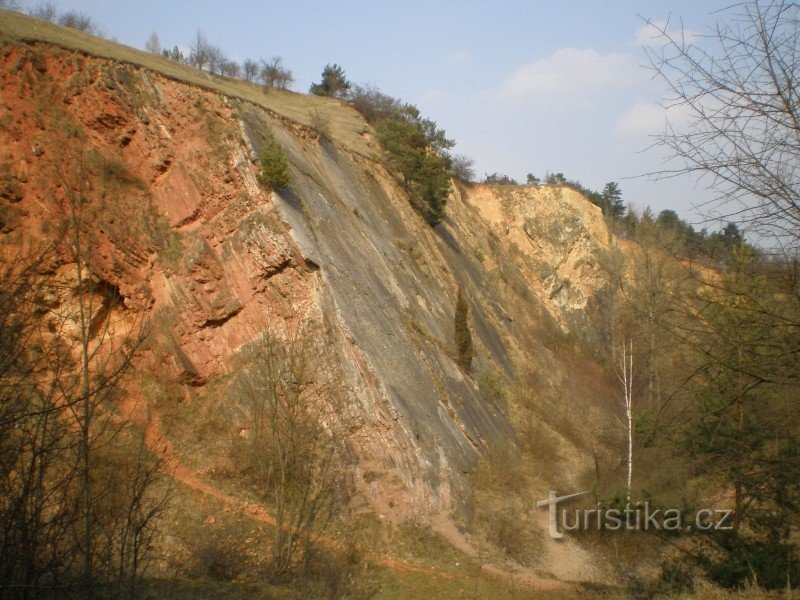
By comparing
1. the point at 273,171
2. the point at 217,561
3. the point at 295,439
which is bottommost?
the point at 217,561

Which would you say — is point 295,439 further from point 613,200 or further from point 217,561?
point 613,200

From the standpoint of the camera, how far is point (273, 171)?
1680 cm

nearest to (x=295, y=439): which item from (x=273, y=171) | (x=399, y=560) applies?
(x=399, y=560)

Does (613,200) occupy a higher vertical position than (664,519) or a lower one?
higher

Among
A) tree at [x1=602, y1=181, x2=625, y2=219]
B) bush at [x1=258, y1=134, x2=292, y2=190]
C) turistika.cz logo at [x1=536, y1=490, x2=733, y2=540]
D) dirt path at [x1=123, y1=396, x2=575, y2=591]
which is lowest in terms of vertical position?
dirt path at [x1=123, y1=396, x2=575, y2=591]

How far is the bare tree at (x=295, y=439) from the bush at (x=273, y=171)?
4.63 meters

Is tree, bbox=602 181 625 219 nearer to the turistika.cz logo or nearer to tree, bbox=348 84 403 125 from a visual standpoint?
tree, bbox=348 84 403 125

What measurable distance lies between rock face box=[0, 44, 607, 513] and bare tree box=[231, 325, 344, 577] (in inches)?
36.6

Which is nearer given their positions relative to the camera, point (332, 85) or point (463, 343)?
point (463, 343)

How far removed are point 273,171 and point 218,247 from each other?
8.90 feet

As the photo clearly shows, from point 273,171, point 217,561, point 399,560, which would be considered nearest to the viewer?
point 217,561

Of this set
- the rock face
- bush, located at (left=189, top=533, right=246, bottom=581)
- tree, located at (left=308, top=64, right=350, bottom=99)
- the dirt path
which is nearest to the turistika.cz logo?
the dirt path

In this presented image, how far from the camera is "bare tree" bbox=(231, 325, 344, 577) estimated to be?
10766 mm

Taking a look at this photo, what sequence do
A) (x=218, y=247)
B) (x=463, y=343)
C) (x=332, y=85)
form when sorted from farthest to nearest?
(x=332, y=85)
(x=463, y=343)
(x=218, y=247)
